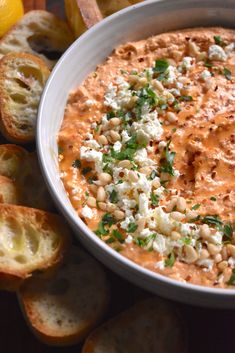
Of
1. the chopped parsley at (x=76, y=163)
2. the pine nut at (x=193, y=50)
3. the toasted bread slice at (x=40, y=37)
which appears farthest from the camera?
the toasted bread slice at (x=40, y=37)

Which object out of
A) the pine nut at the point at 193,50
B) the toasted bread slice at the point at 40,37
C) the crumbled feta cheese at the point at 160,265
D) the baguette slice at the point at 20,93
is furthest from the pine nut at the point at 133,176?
the toasted bread slice at the point at 40,37

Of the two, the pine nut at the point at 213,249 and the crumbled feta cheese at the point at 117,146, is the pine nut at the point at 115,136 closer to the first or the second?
the crumbled feta cheese at the point at 117,146

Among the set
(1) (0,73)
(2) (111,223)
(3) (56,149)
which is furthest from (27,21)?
(2) (111,223)

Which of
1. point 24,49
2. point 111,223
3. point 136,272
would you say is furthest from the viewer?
point 24,49

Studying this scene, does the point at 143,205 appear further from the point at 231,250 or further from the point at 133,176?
the point at 231,250

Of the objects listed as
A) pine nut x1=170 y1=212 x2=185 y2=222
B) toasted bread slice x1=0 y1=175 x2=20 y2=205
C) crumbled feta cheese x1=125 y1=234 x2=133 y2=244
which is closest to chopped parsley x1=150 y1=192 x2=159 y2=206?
pine nut x1=170 y1=212 x2=185 y2=222

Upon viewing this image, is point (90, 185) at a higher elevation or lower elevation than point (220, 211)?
higher

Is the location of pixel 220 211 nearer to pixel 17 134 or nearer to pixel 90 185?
pixel 90 185
